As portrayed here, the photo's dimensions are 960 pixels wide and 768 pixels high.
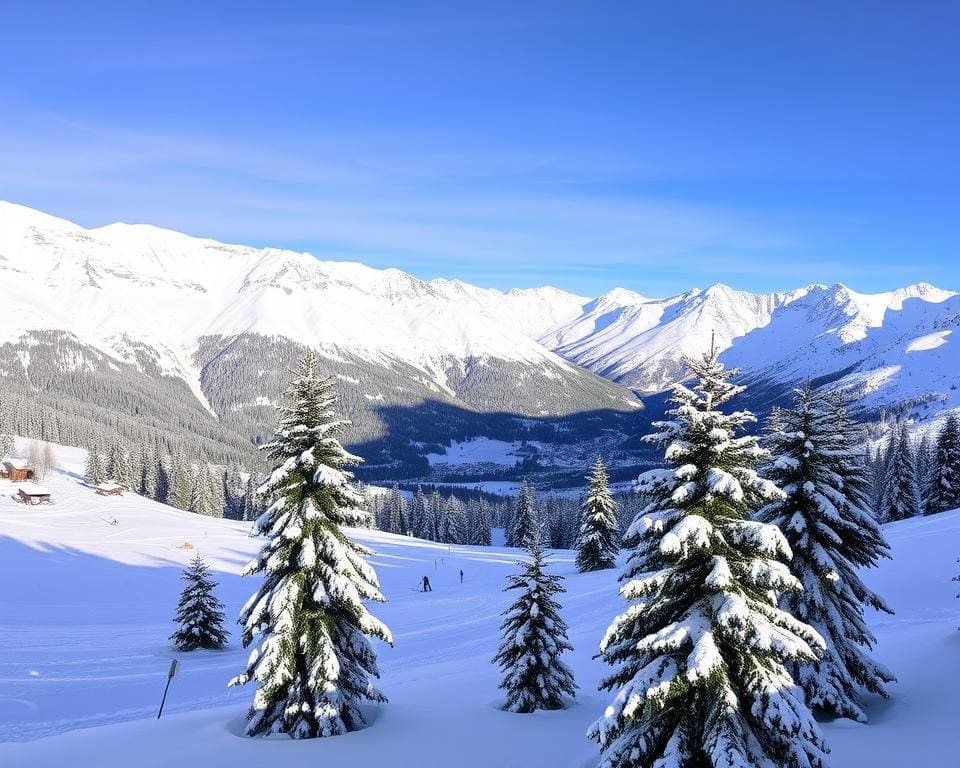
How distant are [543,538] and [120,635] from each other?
7214cm

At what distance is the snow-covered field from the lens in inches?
556

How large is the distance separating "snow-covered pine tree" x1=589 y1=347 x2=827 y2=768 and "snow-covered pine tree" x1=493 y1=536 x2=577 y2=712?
776 cm

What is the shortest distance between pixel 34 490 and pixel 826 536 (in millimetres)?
87548

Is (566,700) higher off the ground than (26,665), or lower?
higher

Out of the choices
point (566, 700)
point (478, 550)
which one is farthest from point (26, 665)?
point (478, 550)

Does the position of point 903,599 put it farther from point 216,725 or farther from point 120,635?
point 120,635

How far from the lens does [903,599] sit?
1155 inches

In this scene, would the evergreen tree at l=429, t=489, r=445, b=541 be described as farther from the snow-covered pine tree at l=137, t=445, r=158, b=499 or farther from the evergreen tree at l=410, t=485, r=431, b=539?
the snow-covered pine tree at l=137, t=445, r=158, b=499

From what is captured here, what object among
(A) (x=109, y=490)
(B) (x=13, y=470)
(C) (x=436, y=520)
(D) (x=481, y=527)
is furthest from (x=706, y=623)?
(B) (x=13, y=470)

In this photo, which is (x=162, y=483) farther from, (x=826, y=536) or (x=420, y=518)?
(x=826, y=536)

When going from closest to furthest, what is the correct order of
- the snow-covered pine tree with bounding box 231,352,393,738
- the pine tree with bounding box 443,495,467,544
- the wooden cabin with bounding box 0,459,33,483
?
the snow-covered pine tree with bounding box 231,352,393,738
the wooden cabin with bounding box 0,459,33,483
the pine tree with bounding box 443,495,467,544

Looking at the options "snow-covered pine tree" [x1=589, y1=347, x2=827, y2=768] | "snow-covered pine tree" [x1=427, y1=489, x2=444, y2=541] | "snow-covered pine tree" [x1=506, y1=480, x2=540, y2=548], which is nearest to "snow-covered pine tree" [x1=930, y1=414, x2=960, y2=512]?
"snow-covered pine tree" [x1=506, y1=480, x2=540, y2=548]

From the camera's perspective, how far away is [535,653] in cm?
1941

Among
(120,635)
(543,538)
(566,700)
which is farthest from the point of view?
(543,538)
